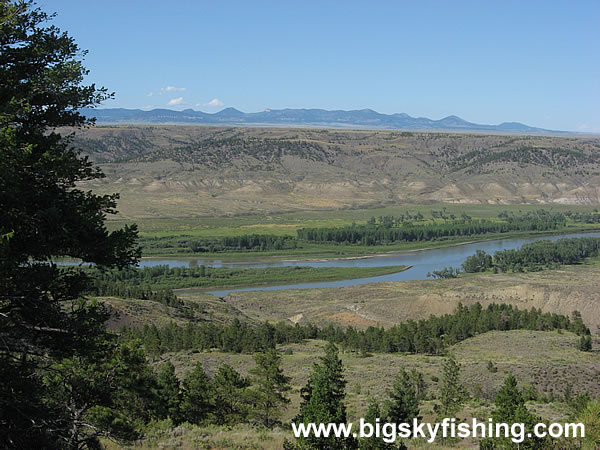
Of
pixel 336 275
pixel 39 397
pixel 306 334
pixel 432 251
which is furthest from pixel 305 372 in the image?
pixel 432 251

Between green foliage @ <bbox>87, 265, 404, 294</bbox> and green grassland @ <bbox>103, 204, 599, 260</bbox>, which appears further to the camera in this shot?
green grassland @ <bbox>103, 204, 599, 260</bbox>

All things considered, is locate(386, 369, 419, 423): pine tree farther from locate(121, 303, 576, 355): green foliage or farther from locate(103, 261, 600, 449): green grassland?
locate(121, 303, 576, 355): green foliage

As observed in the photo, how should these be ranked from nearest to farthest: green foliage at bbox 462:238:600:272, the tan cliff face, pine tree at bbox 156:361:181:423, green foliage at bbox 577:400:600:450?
green foliage at bbox 577:400:600:450 → pine tree at bbox 156:361:181:423 → green foliage at bbox 462:238:600:272 → the tan cliff face

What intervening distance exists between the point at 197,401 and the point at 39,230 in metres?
15.4

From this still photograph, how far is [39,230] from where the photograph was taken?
878 cm

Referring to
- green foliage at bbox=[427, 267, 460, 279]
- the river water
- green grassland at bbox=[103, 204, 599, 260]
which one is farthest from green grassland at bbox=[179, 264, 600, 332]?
green grassland at bbox=[103, 204, 599, 260]

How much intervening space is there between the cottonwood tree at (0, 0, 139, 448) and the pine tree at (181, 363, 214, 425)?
475 inches

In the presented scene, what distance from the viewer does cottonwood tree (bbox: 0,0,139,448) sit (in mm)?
8617

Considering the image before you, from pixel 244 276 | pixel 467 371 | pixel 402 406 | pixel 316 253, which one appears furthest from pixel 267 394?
pixel 316 253

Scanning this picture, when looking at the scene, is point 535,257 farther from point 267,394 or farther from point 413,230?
point 267,394

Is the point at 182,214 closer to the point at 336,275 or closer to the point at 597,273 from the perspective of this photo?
the point at 336,275

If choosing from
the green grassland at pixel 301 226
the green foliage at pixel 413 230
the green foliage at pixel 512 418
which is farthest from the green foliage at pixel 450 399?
the green foliage at pixel 413 230

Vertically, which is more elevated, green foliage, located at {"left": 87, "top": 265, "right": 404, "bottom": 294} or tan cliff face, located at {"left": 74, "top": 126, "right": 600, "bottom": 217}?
tan cliff face, located at {"left": 74, "top": 126, "right": 600, "bottom": 217}

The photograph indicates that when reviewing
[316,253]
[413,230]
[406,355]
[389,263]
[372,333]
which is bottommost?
[389,263]
